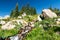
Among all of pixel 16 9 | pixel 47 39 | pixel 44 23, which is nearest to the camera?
pixel 47 39

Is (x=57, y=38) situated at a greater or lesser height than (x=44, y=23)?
lesser

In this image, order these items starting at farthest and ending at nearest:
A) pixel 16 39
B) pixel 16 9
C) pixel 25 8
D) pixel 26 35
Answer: pixel 25 8
pixel 16 9
pixel 16 39
pixel 26 35

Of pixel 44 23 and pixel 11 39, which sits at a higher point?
pixel 44 23

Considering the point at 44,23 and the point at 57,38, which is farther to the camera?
the point at 44,23

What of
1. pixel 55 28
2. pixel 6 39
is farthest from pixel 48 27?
pixel 6 39

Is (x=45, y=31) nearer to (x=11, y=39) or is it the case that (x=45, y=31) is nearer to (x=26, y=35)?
(x=26, y=35)

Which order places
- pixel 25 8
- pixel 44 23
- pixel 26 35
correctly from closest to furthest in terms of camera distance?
pixel 26 35 → pixel 44 23 → pixel 25 8

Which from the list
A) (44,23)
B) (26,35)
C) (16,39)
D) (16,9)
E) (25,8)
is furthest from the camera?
(25,8)

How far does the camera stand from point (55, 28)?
58.7ft

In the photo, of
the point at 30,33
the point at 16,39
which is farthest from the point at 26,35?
the point at 16,39

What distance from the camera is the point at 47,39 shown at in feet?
52.3

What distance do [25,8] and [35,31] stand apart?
10436 centimetres

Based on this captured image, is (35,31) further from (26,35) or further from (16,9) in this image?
(16,9)

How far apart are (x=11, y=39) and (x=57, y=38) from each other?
5.74m
